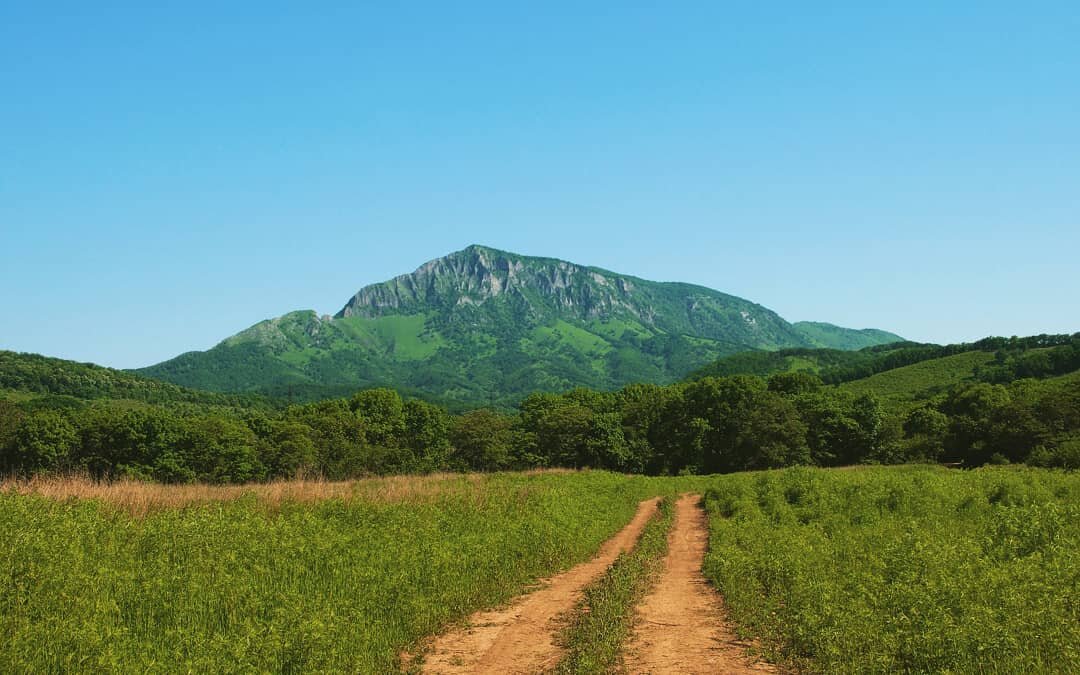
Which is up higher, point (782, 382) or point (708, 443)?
point (782, 382)

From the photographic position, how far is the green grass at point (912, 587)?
953 cm

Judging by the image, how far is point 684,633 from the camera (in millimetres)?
12836

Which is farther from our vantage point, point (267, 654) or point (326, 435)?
point (326, 435)

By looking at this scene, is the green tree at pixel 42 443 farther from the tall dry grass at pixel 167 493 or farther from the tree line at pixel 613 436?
the tall dry grass at pixel 167 493

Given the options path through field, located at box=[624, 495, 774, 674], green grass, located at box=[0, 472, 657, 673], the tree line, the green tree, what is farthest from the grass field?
the green tree

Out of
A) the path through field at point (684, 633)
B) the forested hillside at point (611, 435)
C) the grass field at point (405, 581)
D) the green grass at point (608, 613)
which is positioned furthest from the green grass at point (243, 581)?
the forested hillside at point (611, 435)

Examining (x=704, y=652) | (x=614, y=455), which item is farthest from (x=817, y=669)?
(x=614, y=455)

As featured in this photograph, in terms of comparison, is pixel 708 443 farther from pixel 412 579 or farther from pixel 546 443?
pixel 412 579

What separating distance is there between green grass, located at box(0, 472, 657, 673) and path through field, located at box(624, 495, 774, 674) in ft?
12.9

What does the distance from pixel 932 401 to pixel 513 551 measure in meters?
107

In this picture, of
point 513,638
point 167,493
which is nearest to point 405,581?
point 513,638

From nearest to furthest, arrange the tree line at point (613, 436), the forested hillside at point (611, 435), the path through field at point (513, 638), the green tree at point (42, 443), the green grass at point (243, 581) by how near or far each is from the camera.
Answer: the green grass at point (243, 581)
the path through field at point (513, 638)
the tree line at point (613, 436)
the forested hillside at point (611, 435)
the green tree at point (42, 443)

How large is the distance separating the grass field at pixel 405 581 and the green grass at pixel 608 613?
2.6 inches

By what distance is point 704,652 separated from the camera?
11.7 meters
